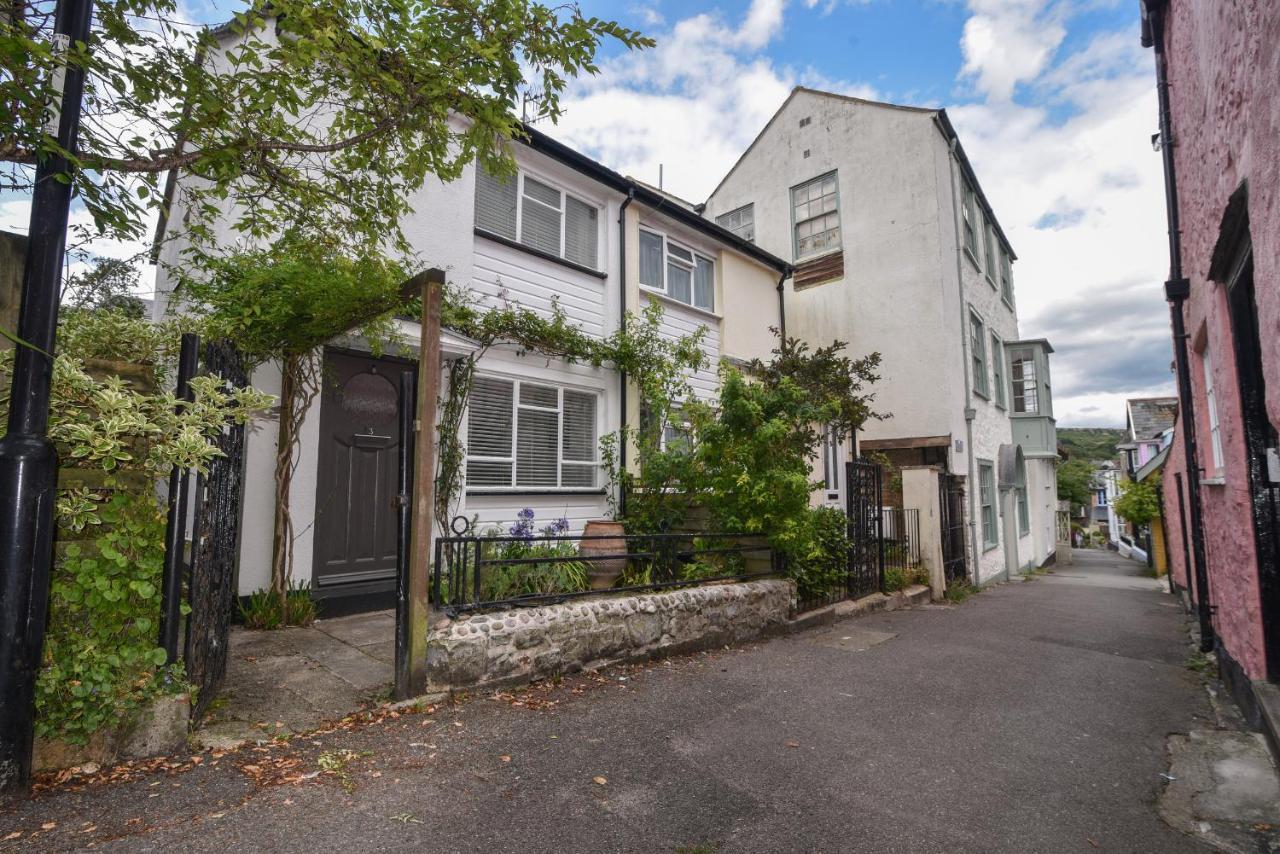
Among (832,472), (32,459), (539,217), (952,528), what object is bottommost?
(952,528)

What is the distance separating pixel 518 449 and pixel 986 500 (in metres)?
11.4

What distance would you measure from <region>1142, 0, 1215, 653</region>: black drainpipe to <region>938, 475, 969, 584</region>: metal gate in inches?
186

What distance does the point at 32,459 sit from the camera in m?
2.79

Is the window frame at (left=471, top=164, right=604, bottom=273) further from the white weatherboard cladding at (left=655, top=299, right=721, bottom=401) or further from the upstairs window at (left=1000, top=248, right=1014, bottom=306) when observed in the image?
the upstairs window at (left=1000, top=248, right=1014, bottom=306)

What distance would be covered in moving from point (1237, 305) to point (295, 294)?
6832 mm

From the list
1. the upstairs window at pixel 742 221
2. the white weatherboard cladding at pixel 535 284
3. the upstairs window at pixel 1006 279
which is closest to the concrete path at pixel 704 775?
the white weatherboard cladding at pixel 535 284

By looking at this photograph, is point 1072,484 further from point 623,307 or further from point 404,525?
point 404,525

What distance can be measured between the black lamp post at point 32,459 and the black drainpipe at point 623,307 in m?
6.68

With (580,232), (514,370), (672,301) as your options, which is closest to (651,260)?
(672,301)

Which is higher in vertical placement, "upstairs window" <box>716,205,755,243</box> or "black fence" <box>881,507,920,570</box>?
"upstairs window" <box>716,205,755,243</box>

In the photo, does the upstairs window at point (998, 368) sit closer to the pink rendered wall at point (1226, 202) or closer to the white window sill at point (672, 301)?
the white window sill at point (672, 301)

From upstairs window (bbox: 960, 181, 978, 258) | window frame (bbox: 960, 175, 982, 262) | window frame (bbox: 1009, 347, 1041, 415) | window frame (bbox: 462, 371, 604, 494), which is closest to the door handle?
window frame (bbox: 462, 371, 604, 494)

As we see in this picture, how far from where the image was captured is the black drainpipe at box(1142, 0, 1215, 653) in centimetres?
589

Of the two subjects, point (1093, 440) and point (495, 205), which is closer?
point (495, 205)
